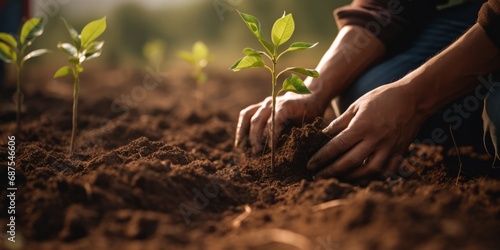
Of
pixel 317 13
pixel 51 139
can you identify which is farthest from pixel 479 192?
pixel 317 13

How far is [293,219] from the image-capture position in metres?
1.23

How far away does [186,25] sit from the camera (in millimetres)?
9227

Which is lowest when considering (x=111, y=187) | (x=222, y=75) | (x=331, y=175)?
(x=222, y=75)

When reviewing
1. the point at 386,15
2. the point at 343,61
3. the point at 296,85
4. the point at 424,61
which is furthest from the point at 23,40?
the point at 424,61

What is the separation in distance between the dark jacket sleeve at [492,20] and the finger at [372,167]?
609 mm

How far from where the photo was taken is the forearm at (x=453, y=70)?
5.40 feet

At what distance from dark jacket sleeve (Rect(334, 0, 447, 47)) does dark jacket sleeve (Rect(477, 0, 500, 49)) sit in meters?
0.78

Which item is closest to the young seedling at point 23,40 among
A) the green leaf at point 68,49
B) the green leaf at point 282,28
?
the green leaf at point 68,49

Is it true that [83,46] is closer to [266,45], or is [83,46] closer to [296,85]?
[266,45]

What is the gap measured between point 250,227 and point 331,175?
539mm

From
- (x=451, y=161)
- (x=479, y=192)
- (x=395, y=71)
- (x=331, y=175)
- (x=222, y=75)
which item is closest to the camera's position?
(x=479, y=192)

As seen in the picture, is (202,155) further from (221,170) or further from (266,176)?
(266,176)

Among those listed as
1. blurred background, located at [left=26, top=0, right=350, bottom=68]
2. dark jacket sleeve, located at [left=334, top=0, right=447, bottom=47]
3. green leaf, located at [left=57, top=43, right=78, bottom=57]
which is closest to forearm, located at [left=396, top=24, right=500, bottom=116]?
dark jacket sleeve, located at [left=334, top=0, right=447, bottom=47]

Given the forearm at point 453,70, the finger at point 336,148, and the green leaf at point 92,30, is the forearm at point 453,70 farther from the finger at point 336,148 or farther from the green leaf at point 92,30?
the green leaf at point 92,30
